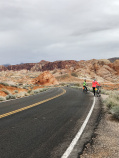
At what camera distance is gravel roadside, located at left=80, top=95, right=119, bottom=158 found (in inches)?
150

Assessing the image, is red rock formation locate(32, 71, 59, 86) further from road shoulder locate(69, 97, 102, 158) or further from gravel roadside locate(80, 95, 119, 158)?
gravel roadside locate(80, 95, 119, 158)

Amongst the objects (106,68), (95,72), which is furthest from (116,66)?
(95,72)

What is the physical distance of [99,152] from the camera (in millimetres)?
3914

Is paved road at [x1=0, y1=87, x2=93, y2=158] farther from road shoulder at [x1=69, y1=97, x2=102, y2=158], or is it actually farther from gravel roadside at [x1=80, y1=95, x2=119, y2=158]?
gravel roadside at [x1=80, y1=95, x2=119, y2=158]

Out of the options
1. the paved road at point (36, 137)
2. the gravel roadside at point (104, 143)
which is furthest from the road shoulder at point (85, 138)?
the paved road at point (36, 137)

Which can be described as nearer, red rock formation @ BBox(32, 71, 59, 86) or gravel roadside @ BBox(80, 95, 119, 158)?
gravel roadside @ BBox(80, 95, 119, 158)

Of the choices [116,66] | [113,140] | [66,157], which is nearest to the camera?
[66,157]

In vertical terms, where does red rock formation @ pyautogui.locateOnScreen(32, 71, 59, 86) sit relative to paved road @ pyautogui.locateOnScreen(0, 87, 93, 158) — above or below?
below

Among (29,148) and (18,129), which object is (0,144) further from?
(18,129)

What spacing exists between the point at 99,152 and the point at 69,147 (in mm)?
707

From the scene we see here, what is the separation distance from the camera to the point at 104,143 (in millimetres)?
4504

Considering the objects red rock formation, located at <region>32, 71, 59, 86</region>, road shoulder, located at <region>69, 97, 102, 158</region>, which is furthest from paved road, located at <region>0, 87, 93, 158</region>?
red rock formation, located at <region>32, 71, 59, 86</region>

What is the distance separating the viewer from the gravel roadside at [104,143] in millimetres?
3801

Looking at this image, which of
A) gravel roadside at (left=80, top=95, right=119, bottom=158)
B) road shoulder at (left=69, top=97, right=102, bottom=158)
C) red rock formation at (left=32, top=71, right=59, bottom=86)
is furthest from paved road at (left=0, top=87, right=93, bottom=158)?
red rock formation at (left=32, top=71, right=59, bottom=86)
